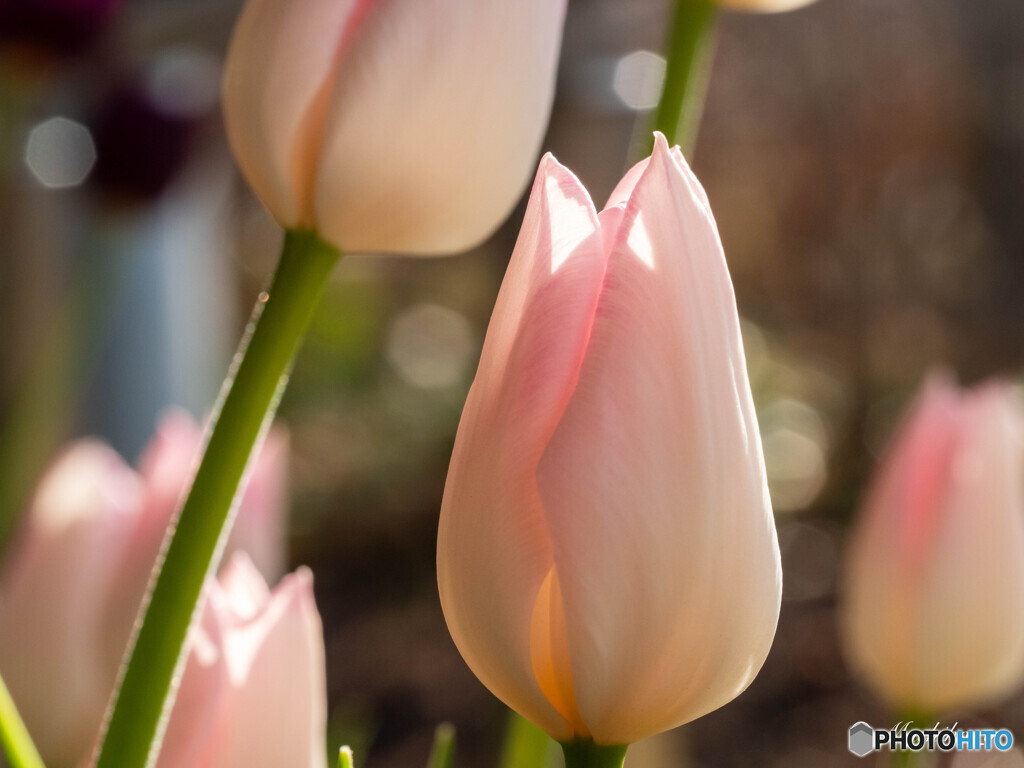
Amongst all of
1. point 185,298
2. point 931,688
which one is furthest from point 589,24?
point 931,688

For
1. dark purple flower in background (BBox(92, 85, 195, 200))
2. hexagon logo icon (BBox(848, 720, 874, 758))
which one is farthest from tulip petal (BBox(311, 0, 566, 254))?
dark purple flower in background (BBox(92, 85, 195, 200))

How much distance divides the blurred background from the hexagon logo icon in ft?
0.79

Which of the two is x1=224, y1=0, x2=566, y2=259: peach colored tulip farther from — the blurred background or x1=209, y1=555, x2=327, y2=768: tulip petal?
the blurred background

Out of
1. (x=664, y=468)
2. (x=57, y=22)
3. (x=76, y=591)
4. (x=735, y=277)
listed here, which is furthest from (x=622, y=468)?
(x=735, y=277)

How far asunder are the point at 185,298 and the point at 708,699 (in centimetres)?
43

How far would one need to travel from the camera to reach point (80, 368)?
0.42m

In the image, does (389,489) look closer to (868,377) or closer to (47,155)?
(868,377)

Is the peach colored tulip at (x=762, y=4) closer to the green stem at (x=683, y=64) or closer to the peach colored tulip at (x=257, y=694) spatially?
the green stem at (x=683, y=64)

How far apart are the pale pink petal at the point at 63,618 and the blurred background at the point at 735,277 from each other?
26 centimetres

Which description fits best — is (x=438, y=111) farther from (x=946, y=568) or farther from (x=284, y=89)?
(x=946, y=568)

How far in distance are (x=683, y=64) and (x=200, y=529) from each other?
10 cm

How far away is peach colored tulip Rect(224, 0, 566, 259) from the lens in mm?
132

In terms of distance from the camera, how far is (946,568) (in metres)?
0.24

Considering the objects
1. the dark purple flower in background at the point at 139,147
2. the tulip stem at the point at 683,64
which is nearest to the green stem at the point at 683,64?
the tulip stem at the point at 683,64
